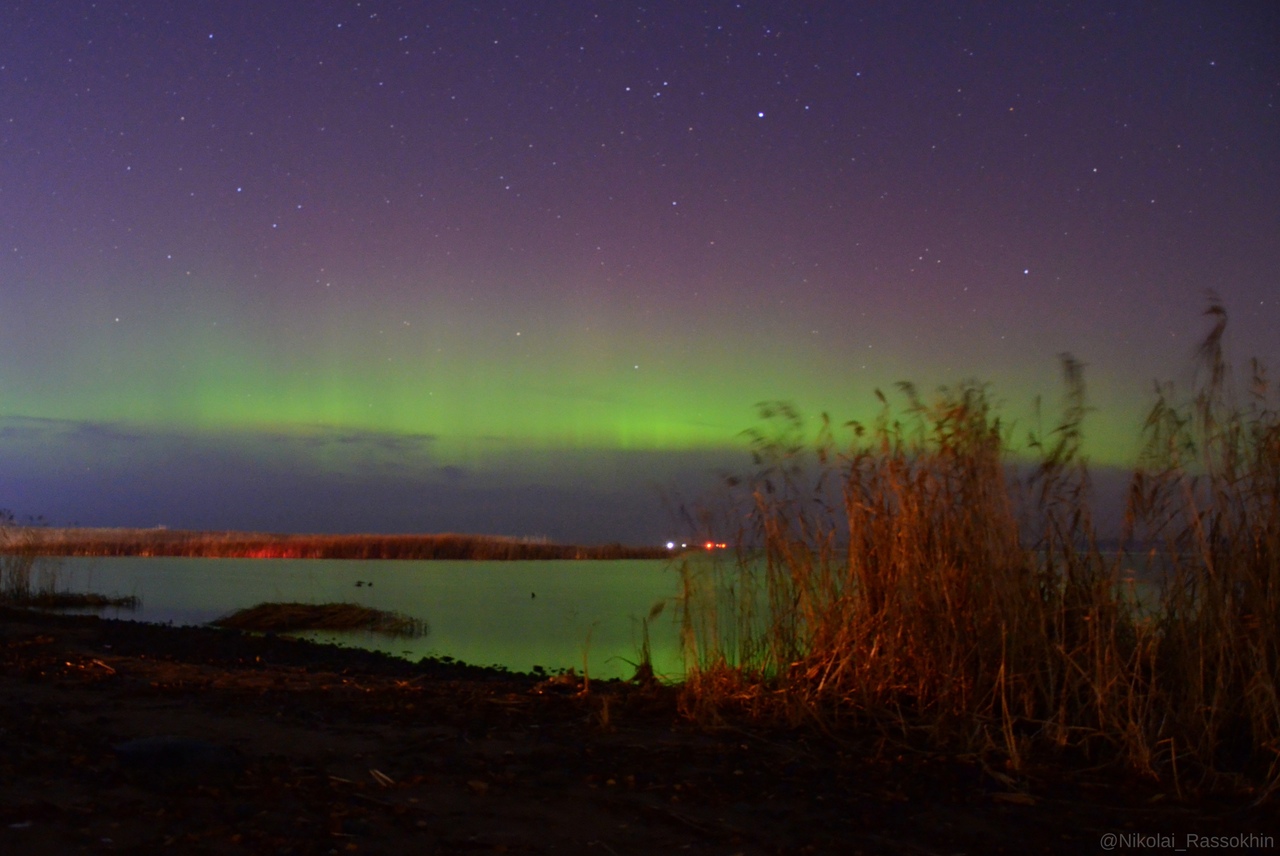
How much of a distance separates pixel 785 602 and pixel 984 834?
2197 millimetres

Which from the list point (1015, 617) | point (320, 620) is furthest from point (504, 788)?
point (320, 620)

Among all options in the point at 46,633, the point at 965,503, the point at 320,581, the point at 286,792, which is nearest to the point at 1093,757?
the point at 965,503

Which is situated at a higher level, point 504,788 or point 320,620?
point 504,788

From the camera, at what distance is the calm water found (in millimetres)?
11773

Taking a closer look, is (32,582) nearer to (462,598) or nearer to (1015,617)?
(462,598)

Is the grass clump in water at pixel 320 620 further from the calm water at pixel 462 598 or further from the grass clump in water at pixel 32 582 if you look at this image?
the grass clump in water at pixel 32 582

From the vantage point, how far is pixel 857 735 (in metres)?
4.61

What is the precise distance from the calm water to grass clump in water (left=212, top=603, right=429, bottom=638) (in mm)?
396

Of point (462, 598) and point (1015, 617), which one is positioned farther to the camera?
point (462, 598)

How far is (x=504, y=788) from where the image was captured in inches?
144

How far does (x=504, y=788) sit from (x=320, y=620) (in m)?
11.6

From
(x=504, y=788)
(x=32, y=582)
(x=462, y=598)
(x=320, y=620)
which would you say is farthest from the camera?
(x=462, y=598)

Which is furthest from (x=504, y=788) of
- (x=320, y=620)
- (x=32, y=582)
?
(x=32, y=582)

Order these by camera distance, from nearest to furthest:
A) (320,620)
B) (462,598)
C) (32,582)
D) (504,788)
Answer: (504,788) < (320,620) < (32,582) < (462,598)
